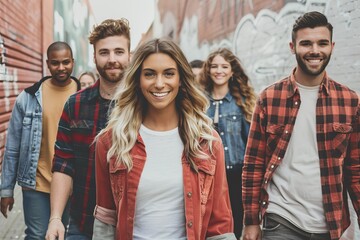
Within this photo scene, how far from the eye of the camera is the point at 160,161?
7.63 feet

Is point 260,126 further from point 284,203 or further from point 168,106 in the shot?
point 168,106

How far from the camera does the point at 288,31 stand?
7.62 meters

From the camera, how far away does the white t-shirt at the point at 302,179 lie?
313 centimetres

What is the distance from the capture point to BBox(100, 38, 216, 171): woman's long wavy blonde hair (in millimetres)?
2340

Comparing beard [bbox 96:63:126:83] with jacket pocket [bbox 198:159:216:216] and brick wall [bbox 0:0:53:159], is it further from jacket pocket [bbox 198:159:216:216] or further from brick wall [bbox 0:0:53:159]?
brick wall [bbox 0:0:53:159]

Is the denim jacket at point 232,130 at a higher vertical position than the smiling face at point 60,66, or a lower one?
lower

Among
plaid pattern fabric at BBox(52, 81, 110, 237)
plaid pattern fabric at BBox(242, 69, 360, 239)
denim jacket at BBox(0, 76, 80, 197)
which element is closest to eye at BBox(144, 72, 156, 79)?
plaid pattern fabric at BBox(52, 81, 110, 237)

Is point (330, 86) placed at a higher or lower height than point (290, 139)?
higher

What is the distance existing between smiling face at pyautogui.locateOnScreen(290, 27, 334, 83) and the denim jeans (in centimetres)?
93

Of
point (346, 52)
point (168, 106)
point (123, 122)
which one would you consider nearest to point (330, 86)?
point (168, 106)

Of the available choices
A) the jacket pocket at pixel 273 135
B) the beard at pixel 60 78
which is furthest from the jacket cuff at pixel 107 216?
the beard at pixel 60 78

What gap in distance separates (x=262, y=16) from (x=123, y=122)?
703 centimetres

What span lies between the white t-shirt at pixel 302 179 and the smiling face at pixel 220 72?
1893 mm

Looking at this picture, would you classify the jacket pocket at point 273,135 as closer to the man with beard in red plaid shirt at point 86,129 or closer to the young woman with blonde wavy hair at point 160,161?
the young woman with blonde wavy hair at point 160,161
